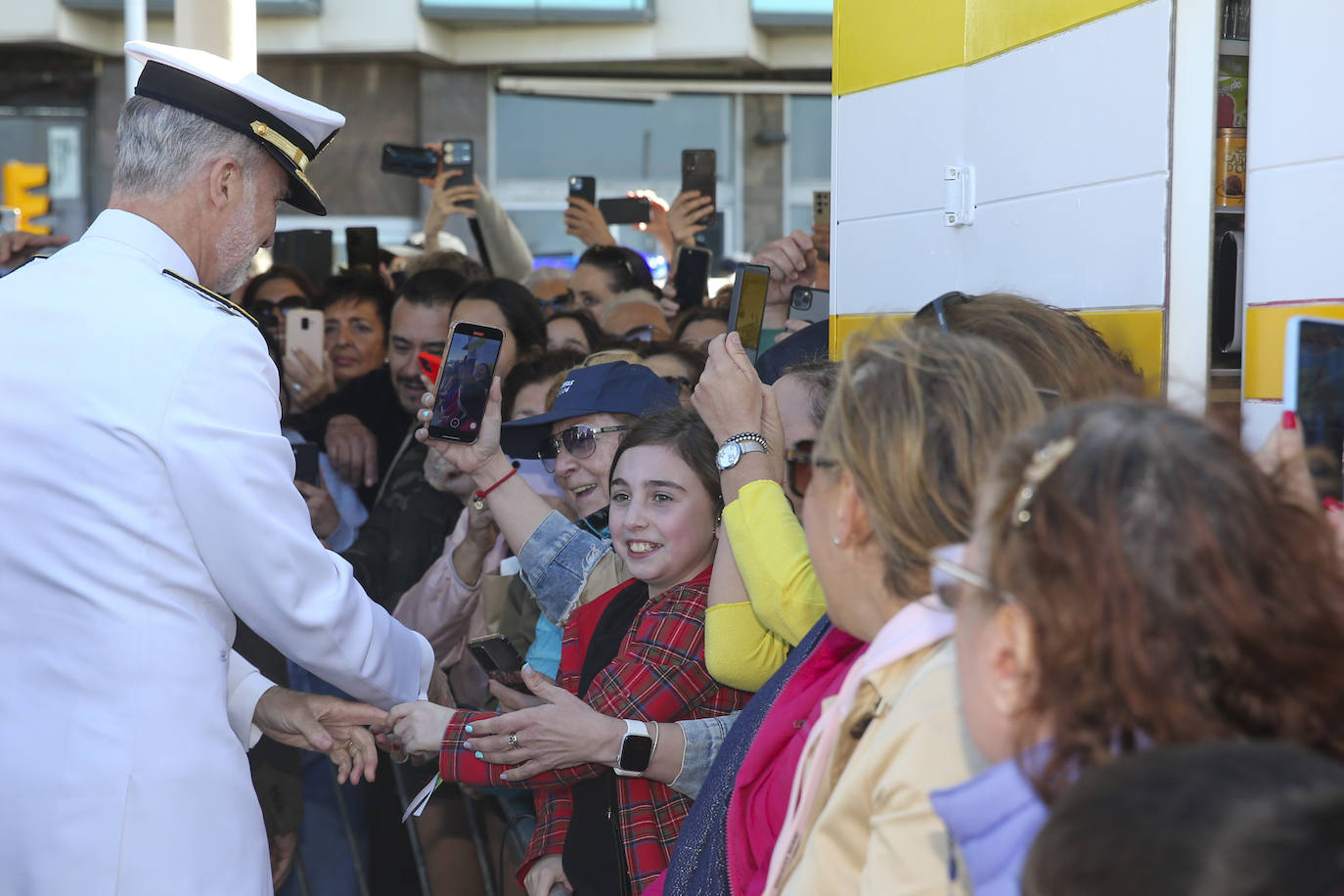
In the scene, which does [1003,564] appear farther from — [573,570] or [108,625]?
[573,570]

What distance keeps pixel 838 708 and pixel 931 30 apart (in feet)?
6.09

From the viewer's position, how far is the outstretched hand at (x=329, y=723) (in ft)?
7.93

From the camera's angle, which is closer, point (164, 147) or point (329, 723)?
point (164, 147)

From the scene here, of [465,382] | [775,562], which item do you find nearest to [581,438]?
[465,382]

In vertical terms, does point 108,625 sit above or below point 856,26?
below

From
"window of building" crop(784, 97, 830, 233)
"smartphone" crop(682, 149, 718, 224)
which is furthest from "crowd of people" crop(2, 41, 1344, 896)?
"window of building" crop(784, 97, 830, 233)

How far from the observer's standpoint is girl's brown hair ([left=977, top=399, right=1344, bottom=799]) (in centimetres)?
96

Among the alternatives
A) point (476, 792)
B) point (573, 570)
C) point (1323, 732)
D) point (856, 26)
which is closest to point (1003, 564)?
point (1323, 732)

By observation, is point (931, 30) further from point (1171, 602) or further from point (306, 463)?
point (1171, 602)

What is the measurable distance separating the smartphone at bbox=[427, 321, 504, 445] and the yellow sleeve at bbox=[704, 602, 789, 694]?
88 cm

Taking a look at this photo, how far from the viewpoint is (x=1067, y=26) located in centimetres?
241

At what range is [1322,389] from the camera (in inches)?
57.9

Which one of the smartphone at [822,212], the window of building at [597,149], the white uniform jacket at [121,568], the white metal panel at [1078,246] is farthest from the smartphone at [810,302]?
A: the window of building at [597,149]

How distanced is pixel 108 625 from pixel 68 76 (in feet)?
43.3
